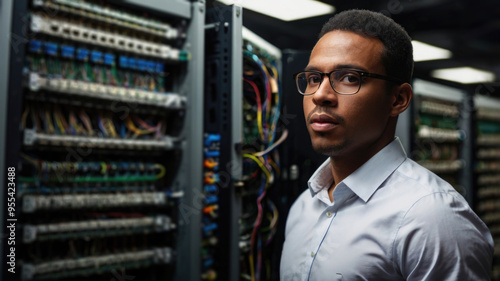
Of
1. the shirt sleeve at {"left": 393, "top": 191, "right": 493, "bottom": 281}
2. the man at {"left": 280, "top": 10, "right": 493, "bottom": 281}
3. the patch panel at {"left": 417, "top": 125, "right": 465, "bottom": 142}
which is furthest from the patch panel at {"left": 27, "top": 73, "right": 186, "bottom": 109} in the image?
the patch panel at {"left": 417, "top": 125, "right": 465, "bottom": 142}

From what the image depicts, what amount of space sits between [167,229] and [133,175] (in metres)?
0.30

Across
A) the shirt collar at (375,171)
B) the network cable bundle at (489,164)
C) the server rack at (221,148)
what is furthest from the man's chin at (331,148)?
the network cable bundle at (489,164)

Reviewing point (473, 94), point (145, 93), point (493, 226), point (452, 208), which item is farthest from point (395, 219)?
point (493, 226)

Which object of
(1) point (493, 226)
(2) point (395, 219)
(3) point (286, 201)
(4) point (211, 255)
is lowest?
(1) point (493, 226)

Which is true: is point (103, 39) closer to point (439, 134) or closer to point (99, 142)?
point (99, 142)

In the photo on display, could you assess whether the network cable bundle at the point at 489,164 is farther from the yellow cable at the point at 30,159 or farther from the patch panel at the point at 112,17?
the yellow cable at the point at 30,159

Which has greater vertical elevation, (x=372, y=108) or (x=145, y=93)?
(x=145, y=93)

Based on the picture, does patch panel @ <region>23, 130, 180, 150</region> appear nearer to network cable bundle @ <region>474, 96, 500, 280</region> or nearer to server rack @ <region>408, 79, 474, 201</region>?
server rack @ <region>408, 79, 474, 201</region>

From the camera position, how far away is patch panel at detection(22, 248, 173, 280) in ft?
4.85

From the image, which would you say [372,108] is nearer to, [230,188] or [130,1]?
[230,188]

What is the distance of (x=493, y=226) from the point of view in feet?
12.8

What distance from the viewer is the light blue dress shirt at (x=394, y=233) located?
0.67 meters

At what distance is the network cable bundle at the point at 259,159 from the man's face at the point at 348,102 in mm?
758

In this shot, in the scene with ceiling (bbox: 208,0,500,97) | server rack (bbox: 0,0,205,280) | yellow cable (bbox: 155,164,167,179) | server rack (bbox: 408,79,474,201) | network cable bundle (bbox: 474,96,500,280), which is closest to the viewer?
server rack (bbox: 0,0,205,280)
